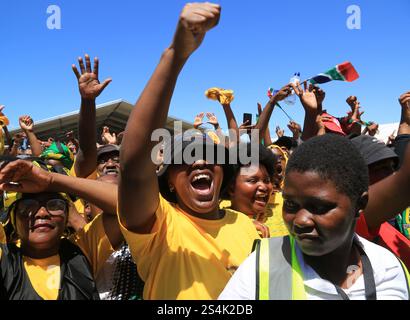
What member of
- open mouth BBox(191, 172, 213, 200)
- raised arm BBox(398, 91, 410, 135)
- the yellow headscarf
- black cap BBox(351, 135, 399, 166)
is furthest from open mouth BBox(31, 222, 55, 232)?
the yellow headscarf

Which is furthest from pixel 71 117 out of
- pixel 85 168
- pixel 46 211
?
pixel 46 211

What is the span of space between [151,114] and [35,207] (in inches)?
39.6

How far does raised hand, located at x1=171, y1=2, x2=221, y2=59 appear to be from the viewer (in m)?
1.25

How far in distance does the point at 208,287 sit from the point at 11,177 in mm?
1010

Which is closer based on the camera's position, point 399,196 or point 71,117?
point 399,196

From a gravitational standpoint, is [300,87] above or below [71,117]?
above

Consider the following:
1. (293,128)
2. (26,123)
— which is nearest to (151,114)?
(26,123)

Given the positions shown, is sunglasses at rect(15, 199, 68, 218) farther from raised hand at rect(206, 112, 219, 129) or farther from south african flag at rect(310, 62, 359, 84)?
raised hand at rect(206, 112, 219, 129)

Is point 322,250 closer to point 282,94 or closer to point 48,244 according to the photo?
point 48,244

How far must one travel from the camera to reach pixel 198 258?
172cm

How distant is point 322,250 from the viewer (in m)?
1.22
